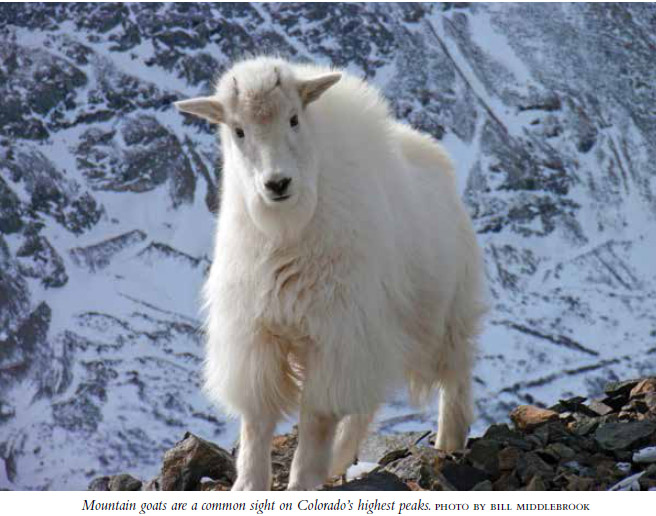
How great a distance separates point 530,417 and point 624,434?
1011 mm

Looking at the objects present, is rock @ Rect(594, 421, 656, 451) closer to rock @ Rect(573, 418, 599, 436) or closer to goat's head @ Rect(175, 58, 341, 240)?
rock @ Rect(573, 418, 599, 436)

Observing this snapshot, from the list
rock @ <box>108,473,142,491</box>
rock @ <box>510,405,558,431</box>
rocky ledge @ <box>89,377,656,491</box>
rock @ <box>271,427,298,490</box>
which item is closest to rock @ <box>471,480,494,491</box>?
rocky ledge @ <box>89,377,656,491</box>

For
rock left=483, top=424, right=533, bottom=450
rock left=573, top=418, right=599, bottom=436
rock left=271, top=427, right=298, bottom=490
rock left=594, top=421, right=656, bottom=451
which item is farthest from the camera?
rock left=271, top=427, right=298, bottom=490

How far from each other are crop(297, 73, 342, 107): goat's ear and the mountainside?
42745 mm

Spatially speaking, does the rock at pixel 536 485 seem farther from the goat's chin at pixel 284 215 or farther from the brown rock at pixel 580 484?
the goat's chin at pixel 284 215

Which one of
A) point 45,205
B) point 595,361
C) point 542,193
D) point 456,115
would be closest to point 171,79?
point 45,205

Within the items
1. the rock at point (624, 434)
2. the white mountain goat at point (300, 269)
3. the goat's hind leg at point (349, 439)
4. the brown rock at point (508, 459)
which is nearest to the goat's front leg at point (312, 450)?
the white mountain goat at point (300, 269)

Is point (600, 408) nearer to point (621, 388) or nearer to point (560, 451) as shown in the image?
point (621, 388)

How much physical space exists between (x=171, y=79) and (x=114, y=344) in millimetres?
18842

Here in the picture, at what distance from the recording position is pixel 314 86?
565 cm

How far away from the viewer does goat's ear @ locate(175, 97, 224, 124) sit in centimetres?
560

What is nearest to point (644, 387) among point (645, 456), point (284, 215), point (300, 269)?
point (645, 456)

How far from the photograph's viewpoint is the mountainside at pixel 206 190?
2115 inches

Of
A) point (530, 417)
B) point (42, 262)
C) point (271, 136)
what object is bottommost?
point (42, 262)
